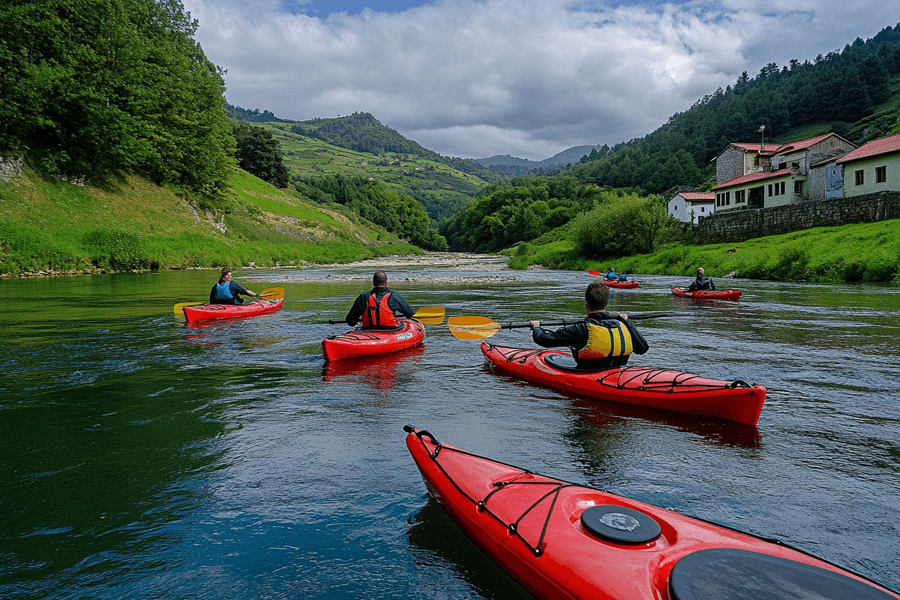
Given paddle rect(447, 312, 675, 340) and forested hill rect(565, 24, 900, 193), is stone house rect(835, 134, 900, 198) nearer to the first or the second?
paddle rect(447, 312, 675, 340)

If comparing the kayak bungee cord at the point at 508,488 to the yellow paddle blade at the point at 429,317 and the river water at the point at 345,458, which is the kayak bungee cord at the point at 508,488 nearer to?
the river water at the point at 345,458

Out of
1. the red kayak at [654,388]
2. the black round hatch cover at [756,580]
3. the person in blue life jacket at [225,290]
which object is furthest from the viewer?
the person in blue life jacket at [225,290]

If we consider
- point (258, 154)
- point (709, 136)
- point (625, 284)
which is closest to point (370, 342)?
point (625, 284)

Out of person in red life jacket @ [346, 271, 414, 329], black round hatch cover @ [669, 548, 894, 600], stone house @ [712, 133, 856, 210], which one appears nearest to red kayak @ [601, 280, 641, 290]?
person in red life jacket @ [346, 271, 414, 329]

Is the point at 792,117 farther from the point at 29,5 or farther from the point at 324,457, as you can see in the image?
the point at 324,457

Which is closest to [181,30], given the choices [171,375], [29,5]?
[29,5]

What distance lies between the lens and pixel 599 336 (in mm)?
6000

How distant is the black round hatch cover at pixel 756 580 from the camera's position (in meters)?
1.99

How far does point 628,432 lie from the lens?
531cm

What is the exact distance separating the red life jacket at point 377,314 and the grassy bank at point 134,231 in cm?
2299

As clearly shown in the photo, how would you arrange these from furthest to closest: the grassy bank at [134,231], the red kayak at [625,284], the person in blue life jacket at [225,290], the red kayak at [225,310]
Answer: the grassy bank at [134,231]
the red kayak at [625,284]
the person in blue life jacket at [225,290]
the red kayak at [225,310]

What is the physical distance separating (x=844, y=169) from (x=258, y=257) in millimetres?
42217

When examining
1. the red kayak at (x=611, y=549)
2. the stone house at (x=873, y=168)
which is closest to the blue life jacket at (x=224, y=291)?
the red kayak at (x=611, y=549)

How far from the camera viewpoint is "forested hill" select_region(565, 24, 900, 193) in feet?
294
